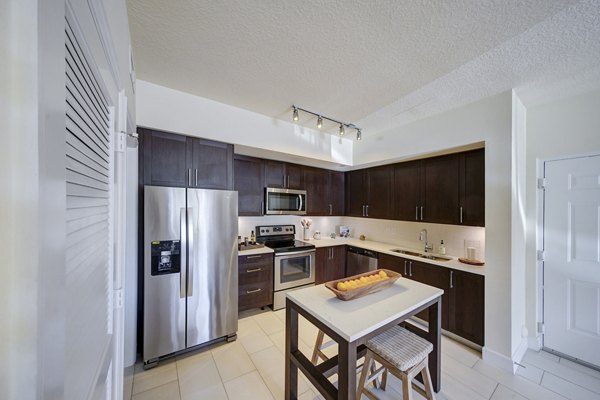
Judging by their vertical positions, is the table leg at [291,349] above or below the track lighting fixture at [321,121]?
below

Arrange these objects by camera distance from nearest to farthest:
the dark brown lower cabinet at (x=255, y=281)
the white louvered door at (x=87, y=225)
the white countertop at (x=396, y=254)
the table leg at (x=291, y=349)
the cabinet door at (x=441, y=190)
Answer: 1. the white louvered door at (x=87, y=225)
2. the table leg at (x=291, y=349)
3. the white countertop at (x=396, y=254)
4. the cabinet door at (x=441, y=190)
5. the dark brown lower cabinet at (x=255, y=281)

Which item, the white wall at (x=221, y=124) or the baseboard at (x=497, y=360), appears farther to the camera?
the white wall at (x=221, y=124)

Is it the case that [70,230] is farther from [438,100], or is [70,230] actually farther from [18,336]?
[438,100]

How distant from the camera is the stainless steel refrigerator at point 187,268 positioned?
2.02 meters

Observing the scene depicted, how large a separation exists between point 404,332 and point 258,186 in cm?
243

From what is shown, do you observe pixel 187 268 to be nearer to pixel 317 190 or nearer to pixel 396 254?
pixel 317 190

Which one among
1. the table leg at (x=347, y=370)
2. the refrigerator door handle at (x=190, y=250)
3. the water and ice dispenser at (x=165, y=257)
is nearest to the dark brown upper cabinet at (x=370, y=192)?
the table leg at (x=347, y=370)

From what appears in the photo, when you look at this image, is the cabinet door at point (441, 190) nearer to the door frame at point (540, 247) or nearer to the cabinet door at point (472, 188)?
the cabinet door at point (472, 188)

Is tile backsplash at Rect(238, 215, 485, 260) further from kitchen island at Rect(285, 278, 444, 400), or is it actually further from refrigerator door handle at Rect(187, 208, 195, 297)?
kitchen island at Rect(285, 278, 444, 400)

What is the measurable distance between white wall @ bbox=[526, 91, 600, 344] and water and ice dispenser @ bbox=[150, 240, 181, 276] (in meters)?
3.69

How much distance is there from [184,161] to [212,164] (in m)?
0.28

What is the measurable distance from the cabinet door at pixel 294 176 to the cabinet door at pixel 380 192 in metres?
1.18

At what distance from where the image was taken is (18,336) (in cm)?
29

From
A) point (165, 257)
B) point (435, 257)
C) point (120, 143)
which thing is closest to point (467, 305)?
point (435, 257)
